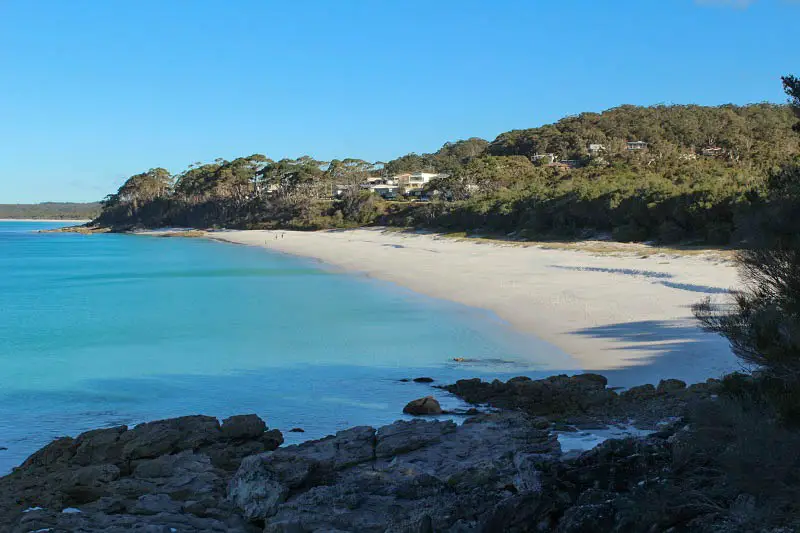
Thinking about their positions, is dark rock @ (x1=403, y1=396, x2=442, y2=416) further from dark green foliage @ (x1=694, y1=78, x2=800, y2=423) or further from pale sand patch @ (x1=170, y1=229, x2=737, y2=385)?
dark green foliage @ (x1=694, y1=78, x2=800, y2=423)

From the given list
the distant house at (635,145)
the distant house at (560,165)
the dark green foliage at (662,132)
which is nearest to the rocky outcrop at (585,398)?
the dark green foliage at (662,132)

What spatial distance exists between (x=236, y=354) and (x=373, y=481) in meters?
8.41

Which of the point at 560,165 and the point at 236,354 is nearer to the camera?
the point at 236,354

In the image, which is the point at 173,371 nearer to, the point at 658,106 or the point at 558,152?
the point at 558,152

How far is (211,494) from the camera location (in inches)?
215

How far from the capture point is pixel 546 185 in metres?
49.4

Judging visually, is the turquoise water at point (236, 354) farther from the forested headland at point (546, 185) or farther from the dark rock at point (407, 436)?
the forested headland at point (546, 185)

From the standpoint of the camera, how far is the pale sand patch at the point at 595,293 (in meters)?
10.5

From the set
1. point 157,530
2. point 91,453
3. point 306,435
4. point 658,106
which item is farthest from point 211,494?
point 658,106

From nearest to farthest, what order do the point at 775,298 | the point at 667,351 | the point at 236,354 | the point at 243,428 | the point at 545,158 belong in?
the point at 775,298, the point at 243,428, the point at 667,351, the point at 236,354, the point at 545,158

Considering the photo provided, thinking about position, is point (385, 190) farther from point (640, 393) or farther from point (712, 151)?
point (640, 393)

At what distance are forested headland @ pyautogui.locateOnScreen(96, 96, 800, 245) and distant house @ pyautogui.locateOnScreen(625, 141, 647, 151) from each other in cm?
13

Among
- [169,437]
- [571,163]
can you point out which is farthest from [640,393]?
[571,163]

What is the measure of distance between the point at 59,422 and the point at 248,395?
2.39 meters
